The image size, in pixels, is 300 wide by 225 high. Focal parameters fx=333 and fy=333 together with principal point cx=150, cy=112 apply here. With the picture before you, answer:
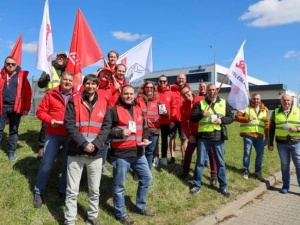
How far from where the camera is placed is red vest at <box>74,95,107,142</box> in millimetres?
4859

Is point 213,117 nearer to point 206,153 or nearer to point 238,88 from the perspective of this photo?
point 206,153

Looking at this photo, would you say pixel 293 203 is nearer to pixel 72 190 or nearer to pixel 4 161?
pixel 72 190

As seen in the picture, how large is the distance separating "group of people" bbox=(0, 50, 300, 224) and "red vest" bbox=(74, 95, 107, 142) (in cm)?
1

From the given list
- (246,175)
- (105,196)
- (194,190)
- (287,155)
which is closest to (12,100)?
(105,196)

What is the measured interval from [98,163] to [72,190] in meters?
0.53

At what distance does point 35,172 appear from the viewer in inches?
252

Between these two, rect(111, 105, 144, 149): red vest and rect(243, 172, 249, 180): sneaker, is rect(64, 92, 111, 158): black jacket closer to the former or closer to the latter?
rect(111, 105, 144, 149): red vest

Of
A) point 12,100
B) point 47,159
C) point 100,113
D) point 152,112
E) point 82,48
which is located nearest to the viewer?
point 100,113

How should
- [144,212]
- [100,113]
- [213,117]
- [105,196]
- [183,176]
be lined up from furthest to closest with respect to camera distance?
[183,176] < [213,117] < [105,196] < [144,212] < [100,113]

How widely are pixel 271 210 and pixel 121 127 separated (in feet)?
12.3

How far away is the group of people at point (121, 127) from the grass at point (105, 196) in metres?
0.20

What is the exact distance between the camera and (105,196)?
20.3 ft

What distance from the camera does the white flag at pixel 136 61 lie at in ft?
28.2

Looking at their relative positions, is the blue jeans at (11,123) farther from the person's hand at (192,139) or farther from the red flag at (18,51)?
the person's hand at (192,139)
